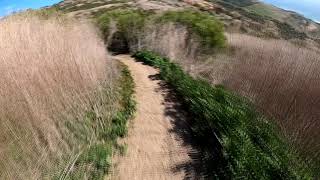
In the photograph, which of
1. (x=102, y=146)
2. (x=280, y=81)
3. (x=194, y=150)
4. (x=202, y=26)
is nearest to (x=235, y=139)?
(x=194, y=150)

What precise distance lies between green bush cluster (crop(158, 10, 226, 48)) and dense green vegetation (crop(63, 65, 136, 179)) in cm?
615

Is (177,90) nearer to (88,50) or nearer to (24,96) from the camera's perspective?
(88,50)

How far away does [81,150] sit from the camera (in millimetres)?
7164

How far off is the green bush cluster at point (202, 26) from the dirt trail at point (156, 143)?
16.4ft

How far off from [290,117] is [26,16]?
5588 mm

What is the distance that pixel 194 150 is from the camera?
26.3 ft

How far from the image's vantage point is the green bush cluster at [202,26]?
16266 mm

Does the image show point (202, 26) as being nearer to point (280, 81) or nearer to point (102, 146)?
point (280, 81)

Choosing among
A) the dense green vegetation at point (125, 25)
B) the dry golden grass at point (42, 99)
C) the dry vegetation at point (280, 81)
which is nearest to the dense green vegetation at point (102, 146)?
the dry golden grass at point (42, 99)

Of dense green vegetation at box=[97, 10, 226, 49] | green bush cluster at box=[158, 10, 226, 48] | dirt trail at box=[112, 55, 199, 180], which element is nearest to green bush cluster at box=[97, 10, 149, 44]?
dense green vegetation at box=[97, 10, 226, 49]

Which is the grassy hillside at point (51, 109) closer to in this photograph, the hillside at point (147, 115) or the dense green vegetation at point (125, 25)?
the hillside at point (147, 115)

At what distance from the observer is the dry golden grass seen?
20.5ft

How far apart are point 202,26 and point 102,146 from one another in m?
9.94

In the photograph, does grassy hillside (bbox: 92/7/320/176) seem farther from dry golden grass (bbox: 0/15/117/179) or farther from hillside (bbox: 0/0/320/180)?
dry golden grass (bbox: 0/15/117/179)
